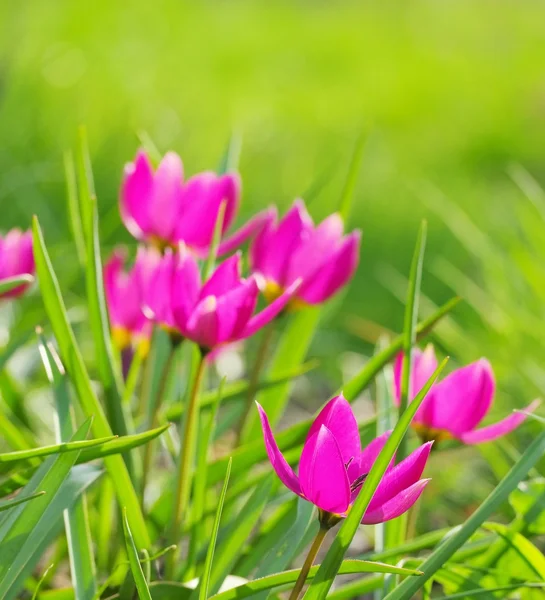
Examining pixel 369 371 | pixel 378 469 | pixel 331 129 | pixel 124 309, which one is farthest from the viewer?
pixel 331 129

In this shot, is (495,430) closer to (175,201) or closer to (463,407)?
(463,407)

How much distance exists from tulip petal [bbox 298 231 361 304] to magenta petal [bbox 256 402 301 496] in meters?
0.29

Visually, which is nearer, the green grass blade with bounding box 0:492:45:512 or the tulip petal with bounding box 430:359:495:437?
the green grass blade with bounding box 0:492:45:512

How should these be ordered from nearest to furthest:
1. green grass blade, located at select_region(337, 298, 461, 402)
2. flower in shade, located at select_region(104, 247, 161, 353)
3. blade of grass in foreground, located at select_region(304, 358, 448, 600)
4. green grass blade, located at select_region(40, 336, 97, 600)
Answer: blade of grass in foreground, located at select_region(304, 358, 448, 600)
green grass blade, located at select_region(40, 336, 97, 600)
green grass blade, located at select_region(337, 298, 461, 402)
flower in shade, located at select_region(104, 247, 161, 353)

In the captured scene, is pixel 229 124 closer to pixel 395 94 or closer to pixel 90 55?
pixel 90 55

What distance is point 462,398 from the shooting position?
755 millimetres

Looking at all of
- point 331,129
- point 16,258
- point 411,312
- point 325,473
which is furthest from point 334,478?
point 331,129

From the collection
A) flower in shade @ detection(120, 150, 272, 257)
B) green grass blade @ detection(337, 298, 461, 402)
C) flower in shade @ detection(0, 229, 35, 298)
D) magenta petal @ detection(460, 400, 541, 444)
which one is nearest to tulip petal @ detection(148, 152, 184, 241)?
flower in shade @ detection(120, 150, 272, 257)

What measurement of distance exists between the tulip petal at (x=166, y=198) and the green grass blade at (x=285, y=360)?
20cm

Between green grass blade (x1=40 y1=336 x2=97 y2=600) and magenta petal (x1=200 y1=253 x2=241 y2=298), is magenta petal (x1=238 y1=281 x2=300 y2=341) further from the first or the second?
green grass blade (x1=40 y1=336 x2=97 y2=600)

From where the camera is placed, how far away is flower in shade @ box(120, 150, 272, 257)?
87 centimetres

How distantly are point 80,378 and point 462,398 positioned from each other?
1.00ft

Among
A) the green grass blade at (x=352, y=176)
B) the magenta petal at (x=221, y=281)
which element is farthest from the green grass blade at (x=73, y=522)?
the green grass blade at (x=352, y=176)

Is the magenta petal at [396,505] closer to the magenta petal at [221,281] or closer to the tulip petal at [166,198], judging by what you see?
the magenta petal at [221,281]
